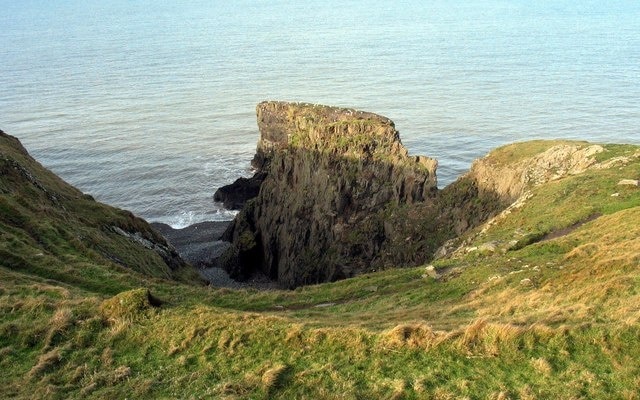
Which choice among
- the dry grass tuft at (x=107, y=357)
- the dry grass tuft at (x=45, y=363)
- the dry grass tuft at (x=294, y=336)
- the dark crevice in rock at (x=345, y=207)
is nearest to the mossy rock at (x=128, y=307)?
the dry grass tuft at (x=107, y=357)

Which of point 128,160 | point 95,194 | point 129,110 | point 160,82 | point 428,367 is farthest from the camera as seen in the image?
point 160,82

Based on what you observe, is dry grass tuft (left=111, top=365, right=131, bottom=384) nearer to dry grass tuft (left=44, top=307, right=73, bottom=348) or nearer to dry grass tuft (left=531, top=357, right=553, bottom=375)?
dry grass tuft (left=44, top=307, right=73, bottom=348)

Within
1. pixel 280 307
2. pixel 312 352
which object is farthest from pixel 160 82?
pixel 312 352

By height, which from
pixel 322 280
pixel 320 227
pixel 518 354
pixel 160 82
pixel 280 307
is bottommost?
pixel 322 280

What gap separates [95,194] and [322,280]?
5607cm

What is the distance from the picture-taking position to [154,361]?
22297 mm

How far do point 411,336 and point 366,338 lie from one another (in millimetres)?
1733

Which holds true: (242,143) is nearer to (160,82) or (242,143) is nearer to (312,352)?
(160,82)

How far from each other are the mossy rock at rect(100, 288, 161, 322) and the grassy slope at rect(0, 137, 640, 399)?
0.06m

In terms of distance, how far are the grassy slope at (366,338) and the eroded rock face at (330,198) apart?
32079mm

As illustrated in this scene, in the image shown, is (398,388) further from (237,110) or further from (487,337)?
(237,110)

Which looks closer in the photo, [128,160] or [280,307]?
[280,307]

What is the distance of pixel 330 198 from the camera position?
71.9 m

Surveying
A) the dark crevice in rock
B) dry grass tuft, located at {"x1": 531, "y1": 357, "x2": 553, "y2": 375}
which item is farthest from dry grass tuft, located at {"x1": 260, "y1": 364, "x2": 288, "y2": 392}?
the dark crevice in rock
